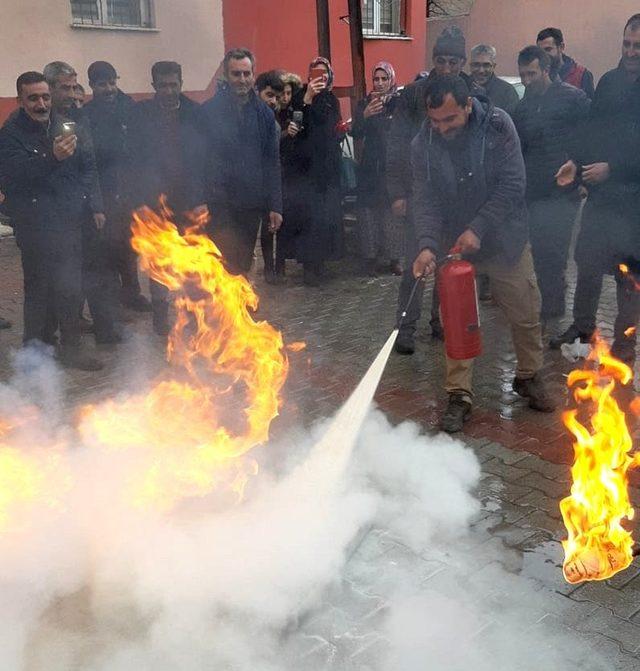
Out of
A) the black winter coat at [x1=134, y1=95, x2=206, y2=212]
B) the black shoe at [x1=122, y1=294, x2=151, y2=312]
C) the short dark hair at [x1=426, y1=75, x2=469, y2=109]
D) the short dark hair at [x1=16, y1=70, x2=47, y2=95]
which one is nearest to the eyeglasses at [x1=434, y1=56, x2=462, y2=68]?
the short dark hair at [x1=426, y1=75, x2=469, y2=109]

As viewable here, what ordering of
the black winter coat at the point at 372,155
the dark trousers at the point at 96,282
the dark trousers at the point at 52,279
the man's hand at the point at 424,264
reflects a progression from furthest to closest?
the black winter coat at the point at 372,155 → the dark trousers at the point at 96,282 → the dark trousers at the point at 52,279 → the man's hand at the point at 424,264

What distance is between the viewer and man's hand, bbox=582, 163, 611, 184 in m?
5.77

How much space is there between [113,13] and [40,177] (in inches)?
334

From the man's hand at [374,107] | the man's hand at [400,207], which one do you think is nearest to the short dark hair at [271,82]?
the man's hand at [374,107]

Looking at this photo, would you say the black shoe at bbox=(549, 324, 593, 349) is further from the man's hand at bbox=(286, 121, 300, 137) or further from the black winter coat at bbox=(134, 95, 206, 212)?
the man's hand at bbox=(286, 121, 300, 137)

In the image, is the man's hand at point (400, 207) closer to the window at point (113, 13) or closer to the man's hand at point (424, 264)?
the man's hand at point (424, 264)

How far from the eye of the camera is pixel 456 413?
5227 mm

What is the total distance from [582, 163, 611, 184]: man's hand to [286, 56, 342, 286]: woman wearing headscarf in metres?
3.77

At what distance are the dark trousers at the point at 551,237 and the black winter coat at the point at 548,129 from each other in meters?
0.12

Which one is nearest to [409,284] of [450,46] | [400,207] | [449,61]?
[400,207]

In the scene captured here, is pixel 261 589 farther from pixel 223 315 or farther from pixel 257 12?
pixel 257 12

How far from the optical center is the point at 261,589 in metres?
3.27

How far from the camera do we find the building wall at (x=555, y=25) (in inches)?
721

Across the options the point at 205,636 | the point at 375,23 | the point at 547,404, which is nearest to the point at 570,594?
the point at 205,636
